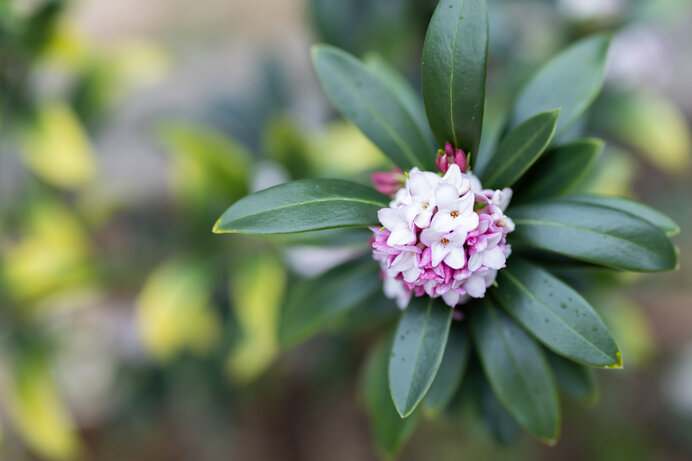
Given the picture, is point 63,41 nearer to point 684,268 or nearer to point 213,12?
point 213,12

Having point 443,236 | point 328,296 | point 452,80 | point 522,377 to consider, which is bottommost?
point 522,377

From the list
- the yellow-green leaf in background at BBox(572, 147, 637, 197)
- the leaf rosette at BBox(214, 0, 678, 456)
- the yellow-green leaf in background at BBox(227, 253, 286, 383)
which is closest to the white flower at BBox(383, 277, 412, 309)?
the leaf rosette at BBox(214, 0, 678, 456)

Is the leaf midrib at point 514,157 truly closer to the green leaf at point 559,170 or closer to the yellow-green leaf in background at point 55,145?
the green leaf at point 559,170

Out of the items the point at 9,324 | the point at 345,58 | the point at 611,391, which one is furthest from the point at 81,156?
the point at 611,391

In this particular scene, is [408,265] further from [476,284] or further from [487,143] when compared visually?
[487,143]

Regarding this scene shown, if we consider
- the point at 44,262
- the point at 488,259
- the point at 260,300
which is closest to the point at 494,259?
the point at 488,259
